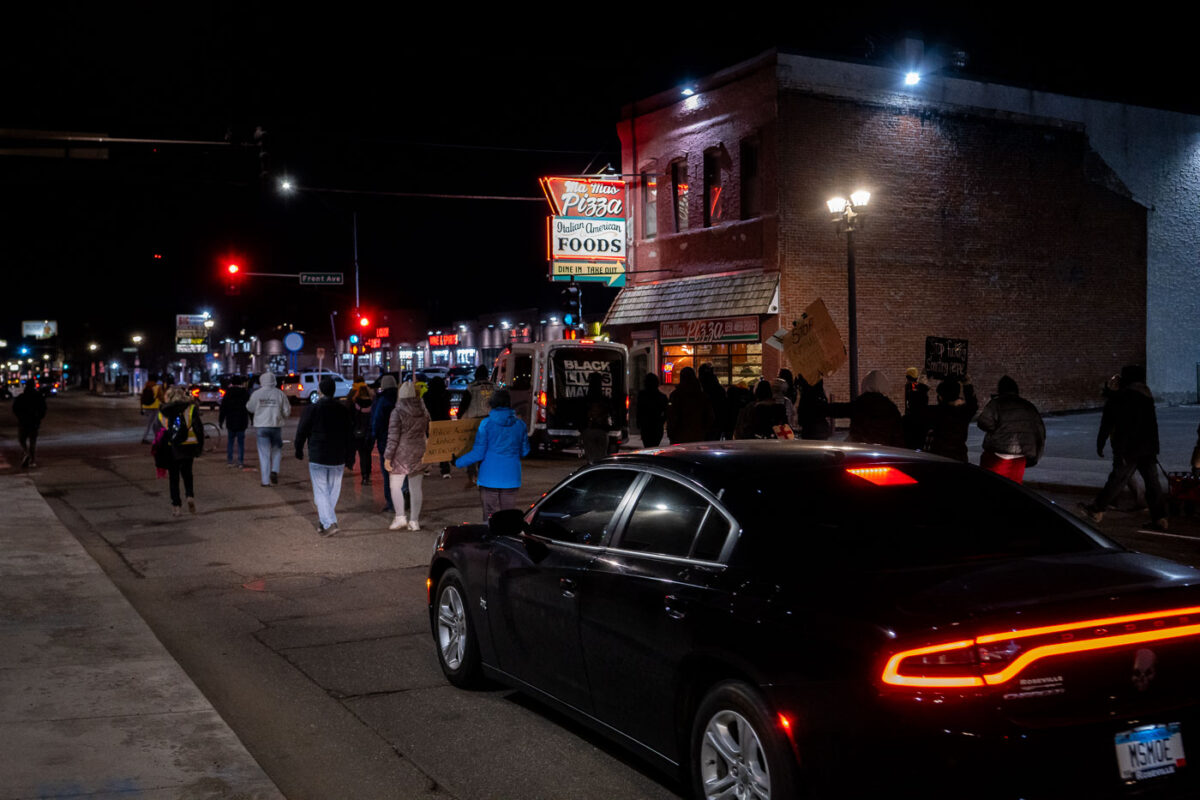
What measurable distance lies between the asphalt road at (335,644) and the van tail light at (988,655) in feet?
5.91

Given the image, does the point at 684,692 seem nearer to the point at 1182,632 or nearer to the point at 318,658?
the point at 1182,632

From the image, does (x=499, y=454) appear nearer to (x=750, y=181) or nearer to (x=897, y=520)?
(x=897, y=520)

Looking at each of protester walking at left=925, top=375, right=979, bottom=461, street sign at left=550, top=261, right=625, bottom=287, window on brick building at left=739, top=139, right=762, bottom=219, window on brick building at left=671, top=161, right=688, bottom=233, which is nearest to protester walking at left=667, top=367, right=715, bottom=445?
protester walking at left=925, top=375, right=979, bottom=461

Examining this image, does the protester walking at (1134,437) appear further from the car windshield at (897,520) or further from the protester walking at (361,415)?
the protester walking at (361,415)

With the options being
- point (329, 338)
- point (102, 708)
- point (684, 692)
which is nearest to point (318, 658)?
point (102, 708)

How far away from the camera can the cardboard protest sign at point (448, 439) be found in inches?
508

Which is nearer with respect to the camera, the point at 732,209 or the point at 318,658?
the point at 318,658

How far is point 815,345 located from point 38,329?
17653 centimetres

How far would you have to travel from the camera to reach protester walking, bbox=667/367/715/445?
48.0 ft

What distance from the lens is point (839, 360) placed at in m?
16.5

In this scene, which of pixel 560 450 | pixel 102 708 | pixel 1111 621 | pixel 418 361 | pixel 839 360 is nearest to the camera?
pixel 1111 621

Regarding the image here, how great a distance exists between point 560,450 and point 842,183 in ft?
33.3

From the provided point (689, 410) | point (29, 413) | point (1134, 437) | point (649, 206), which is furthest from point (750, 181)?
point (29, 413)

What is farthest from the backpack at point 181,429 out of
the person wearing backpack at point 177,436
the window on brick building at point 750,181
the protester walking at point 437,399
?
the window on brick building at point 750,181
